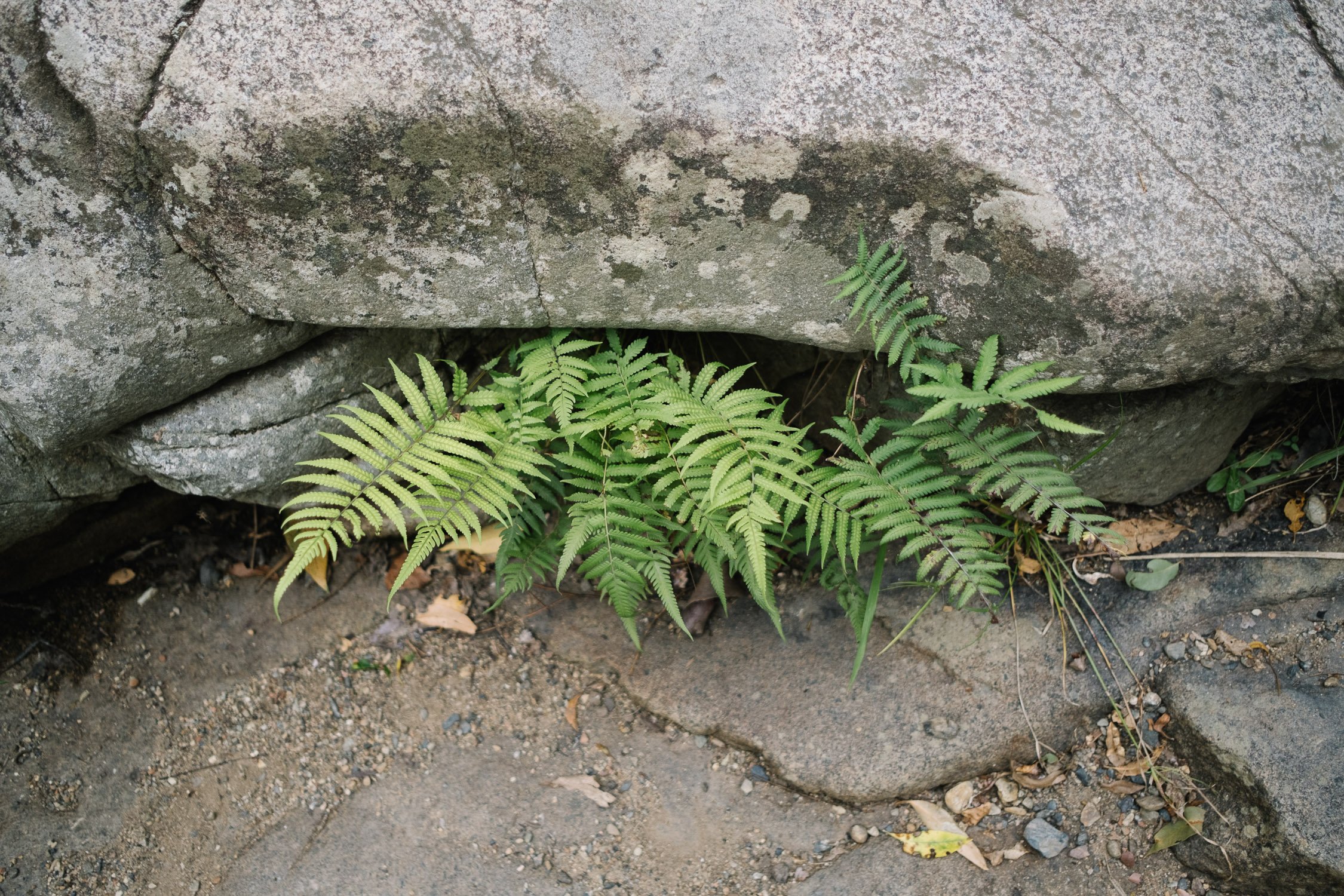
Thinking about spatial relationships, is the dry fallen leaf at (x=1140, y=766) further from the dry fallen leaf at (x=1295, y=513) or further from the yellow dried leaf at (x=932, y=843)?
the dry fallen leaf at (x=1295, y=513)

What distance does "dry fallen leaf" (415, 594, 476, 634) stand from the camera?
3576 mm

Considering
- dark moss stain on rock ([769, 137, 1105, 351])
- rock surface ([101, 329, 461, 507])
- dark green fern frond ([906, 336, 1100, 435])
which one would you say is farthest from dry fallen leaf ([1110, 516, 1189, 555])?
rock surface ([101, 329, 461, 507])

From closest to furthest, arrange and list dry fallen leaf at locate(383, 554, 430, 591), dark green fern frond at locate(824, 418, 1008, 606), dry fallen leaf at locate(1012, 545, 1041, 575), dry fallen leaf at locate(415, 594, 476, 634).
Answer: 1. dark green fern frond at locate(824, 418, 1008, 606)
2. dry fallen leaf at locate(1012, 545, 1041, 575)
3. dry fallen leaf at locate(415, 594, 476, 634)
4. dry fallen leaf at locate(383, 554, 430, 591)

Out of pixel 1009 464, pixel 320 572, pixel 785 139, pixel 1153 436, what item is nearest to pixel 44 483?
pixel 320 572

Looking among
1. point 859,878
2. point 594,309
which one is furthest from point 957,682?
point 594,309

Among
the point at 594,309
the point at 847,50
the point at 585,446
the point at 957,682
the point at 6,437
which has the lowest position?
the point at 957,682

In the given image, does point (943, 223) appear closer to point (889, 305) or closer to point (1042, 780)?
→ point (889, 305)

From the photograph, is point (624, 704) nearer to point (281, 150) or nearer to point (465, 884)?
point (465, 884)

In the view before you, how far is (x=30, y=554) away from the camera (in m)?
3.35

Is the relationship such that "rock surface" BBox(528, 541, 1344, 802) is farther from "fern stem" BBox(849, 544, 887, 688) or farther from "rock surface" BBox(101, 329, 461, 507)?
"rock surface" BBox(101, 329, 461, 507)

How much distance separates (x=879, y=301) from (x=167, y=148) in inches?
75.7

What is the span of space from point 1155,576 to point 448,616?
2.60 meters

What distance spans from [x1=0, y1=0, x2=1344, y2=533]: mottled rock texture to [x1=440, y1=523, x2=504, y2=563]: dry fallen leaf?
1.44 m

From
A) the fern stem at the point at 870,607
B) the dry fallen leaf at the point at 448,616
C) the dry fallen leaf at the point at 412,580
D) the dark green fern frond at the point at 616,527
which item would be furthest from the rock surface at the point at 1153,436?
the dry fallen leaf at the point at 412,580
